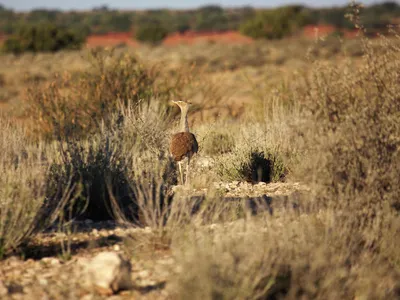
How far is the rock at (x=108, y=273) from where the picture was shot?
4320 mm

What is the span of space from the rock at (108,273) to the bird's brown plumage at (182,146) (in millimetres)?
3012

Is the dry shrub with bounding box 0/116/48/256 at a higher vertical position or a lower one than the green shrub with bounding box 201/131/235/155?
higher

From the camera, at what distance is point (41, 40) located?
1692 inches

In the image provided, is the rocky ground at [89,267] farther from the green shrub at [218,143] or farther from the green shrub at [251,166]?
the green shrub at [218,143]

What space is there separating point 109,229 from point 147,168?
1.41 m

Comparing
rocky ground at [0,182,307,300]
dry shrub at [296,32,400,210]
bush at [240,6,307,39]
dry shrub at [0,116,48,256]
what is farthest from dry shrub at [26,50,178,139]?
bush at [240,6,307,39]

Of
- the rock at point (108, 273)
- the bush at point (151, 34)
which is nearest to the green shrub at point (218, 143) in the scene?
the rock at point (108, 273)

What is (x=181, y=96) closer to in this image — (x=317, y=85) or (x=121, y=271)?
(x=317, y=85)

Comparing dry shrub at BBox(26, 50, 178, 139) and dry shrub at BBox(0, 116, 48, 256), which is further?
dry shrub at BBox(26, 50, 178, 139)

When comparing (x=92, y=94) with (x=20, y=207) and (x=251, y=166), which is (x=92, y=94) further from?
(x=20, y=207)

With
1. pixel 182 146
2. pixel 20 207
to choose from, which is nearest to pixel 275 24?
pixel 182 146

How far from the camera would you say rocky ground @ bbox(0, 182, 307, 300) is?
4.37 meters

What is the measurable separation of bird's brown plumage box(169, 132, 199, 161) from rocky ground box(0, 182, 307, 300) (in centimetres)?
162

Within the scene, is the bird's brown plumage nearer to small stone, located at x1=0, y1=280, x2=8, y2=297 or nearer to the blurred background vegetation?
small stone, located at x1=0, y1=280, x2=8, y2=297
